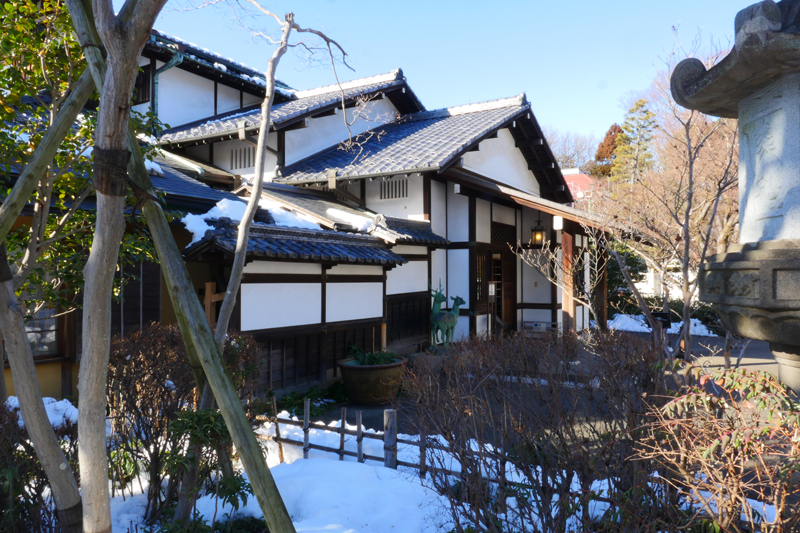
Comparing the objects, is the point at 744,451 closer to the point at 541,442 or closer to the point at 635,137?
the point at 541,442

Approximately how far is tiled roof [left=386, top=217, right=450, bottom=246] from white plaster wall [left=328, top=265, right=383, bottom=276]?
772 mm

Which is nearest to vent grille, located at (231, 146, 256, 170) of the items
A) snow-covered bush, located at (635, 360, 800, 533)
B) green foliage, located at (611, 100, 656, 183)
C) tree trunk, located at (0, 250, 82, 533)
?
tree trunk, located at (0, 250, 82, 533)

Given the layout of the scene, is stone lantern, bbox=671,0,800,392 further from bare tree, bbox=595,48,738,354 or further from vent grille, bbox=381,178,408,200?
vent grille, bbox=381,178,408,200

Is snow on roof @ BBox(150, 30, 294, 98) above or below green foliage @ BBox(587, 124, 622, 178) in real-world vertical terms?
below

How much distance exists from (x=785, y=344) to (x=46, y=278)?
19.8 feet

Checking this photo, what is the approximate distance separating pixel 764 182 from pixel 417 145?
33.3ft

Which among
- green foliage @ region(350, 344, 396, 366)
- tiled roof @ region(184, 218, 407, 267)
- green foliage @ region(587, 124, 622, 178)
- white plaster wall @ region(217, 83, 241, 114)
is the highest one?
green foliage @ region(587, 124, 622, 178)

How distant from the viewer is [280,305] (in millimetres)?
8586

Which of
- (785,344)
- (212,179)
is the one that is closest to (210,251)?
(212,179)

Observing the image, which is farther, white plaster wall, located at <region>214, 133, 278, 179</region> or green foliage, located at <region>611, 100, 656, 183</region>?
green foliage, located at <region>611, 100, 656, 183</region>

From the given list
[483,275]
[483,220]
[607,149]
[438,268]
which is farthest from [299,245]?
[607,149]

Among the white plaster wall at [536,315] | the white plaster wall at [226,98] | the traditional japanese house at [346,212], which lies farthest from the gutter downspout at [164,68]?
the white plaster wall at [536,315]

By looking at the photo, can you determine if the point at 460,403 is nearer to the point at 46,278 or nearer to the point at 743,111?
the point at 743,111

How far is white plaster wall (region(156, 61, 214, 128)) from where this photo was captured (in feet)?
42.3
